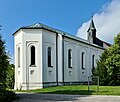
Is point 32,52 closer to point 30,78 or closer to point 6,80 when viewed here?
point 30,78

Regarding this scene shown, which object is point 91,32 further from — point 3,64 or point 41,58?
point 3,64

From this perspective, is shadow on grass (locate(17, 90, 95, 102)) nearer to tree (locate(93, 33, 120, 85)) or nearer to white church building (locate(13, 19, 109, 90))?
tree (locate(93, 33, 120, 85))

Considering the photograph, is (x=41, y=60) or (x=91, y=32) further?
(x=91, y=32)

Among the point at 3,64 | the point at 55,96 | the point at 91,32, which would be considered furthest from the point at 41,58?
the point at 91,32

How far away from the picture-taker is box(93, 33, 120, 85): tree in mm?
36000

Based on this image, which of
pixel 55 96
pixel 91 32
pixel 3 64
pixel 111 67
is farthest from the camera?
pixel 91 32

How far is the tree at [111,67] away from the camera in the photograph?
3600 centimetres

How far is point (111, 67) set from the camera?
36500 mm

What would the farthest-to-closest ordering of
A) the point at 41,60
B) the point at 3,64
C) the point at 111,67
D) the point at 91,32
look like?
the point at 91,32 < the point at 41,60 < the point at 111,67 < the point at 3,64

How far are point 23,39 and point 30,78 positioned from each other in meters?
5.67

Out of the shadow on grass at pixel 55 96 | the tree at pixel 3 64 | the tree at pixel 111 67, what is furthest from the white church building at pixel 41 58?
the tree at pixel 3 64

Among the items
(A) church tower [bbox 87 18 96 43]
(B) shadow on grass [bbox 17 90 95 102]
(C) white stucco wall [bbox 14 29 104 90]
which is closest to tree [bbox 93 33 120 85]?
(C) white stucco wall [bbox 14 29 104 90]

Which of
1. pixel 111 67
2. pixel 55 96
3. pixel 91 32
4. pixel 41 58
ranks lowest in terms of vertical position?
pixel 55 96

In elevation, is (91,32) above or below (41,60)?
above
